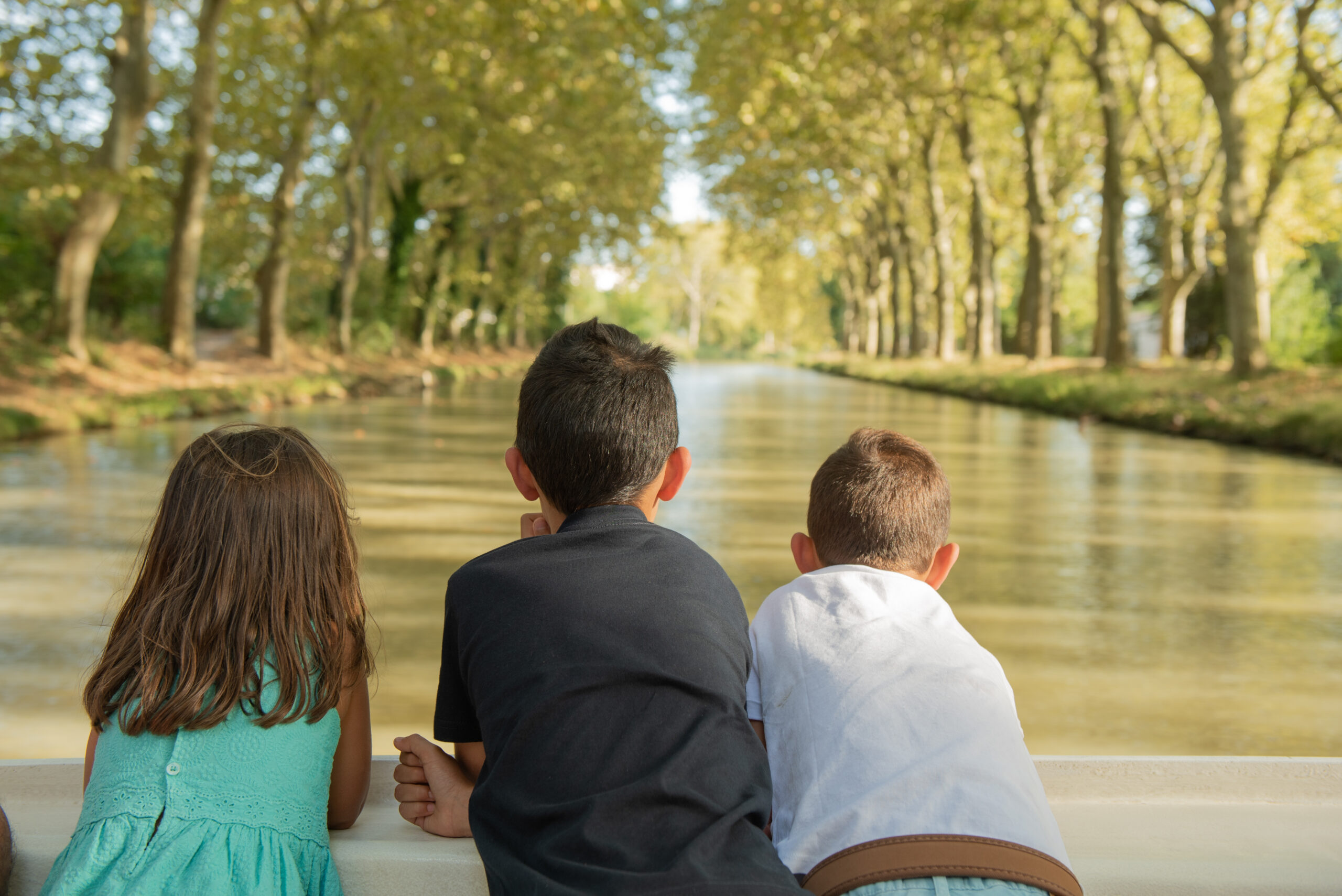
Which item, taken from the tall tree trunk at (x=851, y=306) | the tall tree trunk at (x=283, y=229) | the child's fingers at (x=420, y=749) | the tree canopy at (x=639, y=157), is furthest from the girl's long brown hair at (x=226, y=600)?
the tall tree trunk at (x=851, y=306)

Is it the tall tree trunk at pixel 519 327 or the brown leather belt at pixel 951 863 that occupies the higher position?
the tall tree trunk at pixel 519 327

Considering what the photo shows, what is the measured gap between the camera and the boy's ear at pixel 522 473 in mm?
2154

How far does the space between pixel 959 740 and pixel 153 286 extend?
30148 mm

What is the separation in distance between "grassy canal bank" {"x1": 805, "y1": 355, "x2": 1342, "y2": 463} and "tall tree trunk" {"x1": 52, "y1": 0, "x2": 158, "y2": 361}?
15.5 m

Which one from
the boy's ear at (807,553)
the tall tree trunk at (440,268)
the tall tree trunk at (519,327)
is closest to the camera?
the boy's ear at (807,553)

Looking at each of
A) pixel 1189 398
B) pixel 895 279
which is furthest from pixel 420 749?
pixel 895 279

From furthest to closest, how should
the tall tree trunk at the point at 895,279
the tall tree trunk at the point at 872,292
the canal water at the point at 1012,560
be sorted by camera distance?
1. the tall tree trunk at the point at 872,292
2. the tall tree trunk at the point at 895,279
3. the canal water at the point at 1012,560

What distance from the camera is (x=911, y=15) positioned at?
2105cm

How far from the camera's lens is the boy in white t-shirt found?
1.79 metres

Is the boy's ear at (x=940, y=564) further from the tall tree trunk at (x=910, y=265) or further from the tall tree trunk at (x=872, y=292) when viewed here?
the tall tree trunk at (x=872, y=292)

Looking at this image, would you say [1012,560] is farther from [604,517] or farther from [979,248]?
[979,248]

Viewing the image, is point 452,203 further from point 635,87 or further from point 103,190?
point 103,190

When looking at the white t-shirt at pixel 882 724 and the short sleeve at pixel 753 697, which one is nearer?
the white t-shirt at pixel 882 724

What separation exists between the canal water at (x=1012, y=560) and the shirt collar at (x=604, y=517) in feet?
3.45
